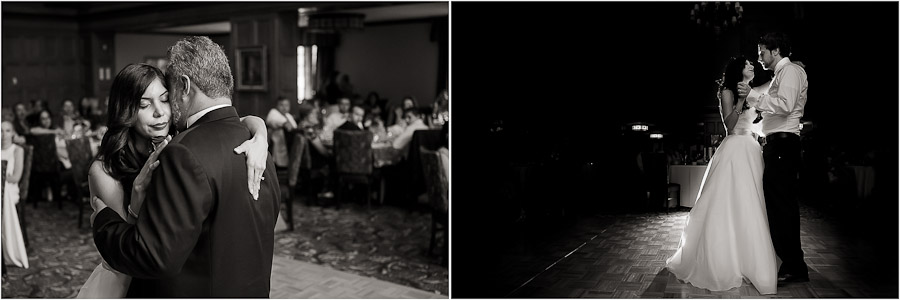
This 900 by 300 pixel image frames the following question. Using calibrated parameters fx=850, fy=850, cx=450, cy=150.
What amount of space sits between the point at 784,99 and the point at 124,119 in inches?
84.2

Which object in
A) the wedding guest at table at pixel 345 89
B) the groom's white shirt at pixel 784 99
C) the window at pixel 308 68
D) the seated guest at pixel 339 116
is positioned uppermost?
the window at pixel 308 68

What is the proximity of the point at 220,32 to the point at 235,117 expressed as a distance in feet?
62.2

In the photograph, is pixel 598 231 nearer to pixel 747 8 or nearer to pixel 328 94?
pixel 747 8

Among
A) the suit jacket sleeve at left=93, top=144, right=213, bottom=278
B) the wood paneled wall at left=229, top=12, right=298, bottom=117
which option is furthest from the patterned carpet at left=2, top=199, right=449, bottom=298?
the wood paneled wall at left=229, top=12, right=298, bottom=117

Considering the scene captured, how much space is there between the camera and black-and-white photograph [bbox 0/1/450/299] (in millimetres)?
2037

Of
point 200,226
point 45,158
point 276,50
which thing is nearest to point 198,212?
point 200,226

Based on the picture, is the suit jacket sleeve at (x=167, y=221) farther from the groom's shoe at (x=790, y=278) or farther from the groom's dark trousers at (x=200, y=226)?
the groom's shoe at (x=790, y=278)

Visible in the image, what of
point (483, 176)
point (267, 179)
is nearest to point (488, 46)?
point (483, 176)

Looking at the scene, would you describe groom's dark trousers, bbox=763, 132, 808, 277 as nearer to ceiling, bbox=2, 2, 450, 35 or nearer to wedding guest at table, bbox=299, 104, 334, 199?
wedding guest at table, bbox=299, 104, 334, 199

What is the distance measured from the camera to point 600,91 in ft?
10.2

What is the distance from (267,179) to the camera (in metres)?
2.21

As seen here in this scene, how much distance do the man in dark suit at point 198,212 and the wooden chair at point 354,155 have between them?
5.95m

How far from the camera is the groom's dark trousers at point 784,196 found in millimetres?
2990

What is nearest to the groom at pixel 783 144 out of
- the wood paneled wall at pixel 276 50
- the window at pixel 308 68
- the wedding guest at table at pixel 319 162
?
the wedding guest at table at pixel 319 162
